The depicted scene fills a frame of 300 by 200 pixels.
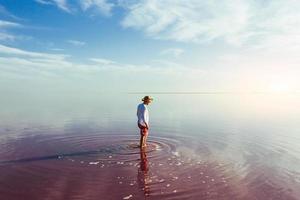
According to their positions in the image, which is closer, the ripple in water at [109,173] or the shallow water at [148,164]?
the ripple in water at [109,173]

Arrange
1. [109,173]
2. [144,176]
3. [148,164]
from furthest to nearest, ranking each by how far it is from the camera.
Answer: [148,164] → [109,173] → [144,176]

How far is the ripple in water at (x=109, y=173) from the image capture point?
10.5 m

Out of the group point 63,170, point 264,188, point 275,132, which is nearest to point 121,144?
point 63,170

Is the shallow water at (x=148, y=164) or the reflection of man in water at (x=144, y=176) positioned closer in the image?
the shallow water at (x=148, y=164)

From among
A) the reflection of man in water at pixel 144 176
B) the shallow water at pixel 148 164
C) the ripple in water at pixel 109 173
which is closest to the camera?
the ripple in water at pixel 109 173

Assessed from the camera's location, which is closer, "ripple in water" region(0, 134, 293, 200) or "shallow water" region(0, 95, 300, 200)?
"ripple in water" region(0, 134, 293, 200)

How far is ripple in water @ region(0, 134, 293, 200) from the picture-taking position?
1053cm

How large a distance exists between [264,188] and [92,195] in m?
5.82

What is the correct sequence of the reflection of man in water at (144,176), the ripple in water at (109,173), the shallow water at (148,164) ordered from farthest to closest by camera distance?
1. the reflection of man in water at (144,176)
2. the shallow water at (148,164)
3. the ripple in water at (109,173)

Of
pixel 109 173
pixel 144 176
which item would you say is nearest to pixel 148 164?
pixel 144 176

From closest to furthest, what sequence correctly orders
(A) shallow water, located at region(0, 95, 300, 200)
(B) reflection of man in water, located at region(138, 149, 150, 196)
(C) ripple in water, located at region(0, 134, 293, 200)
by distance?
(C) ripple in water, located at region(0, 134, 293, 200)
(A) shallow water, located at region(0, 95, 300, 200)
(B) reflection of man in water, located at region(138, 149, 150, 196)

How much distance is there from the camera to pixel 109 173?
1272 cm

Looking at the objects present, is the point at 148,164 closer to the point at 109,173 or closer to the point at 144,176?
the point at 144,176

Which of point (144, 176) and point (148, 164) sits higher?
point (148, 164)
